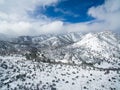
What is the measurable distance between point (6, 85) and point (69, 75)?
13.5 metres

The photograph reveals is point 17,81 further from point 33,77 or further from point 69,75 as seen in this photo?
point 69,75

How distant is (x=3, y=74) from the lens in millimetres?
27266

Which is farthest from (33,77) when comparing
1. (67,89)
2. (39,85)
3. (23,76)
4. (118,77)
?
(118,77)

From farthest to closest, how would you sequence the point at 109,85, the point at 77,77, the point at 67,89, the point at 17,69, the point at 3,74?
the point at 17,69
the point at 77,77
the point at 3,74
the point at 109,85
the point at 67,89

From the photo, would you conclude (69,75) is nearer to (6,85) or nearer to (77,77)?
(77,77)

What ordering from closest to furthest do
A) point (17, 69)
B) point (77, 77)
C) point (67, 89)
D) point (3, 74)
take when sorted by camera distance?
point (67, 89), point (3, 74), point (77, 77), point (17, 69)

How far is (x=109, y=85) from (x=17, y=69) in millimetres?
19717

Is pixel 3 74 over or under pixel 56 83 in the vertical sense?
over

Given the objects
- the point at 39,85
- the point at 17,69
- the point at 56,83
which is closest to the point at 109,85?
the point at 56,83

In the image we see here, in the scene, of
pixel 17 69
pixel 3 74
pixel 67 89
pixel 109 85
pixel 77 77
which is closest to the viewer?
pixel 67 89

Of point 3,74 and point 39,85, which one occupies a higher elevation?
point 3,74

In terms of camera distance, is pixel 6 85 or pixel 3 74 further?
pixel 3 74

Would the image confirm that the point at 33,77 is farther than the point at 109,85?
Yes

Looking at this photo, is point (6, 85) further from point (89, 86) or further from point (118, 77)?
point (118, 77)
